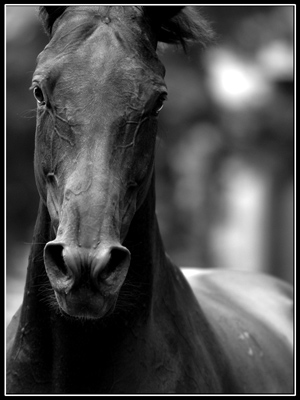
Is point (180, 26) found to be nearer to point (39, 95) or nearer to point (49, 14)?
point (49, 14)

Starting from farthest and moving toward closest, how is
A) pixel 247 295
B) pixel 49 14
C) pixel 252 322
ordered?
pixel 247 295 → pixel 252 322 → pixel 49 14

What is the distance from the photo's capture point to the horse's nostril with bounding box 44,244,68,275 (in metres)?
3.06

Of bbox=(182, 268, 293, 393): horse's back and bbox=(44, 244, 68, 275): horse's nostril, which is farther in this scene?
bbox=(182, 268, 293, 393): horse's back

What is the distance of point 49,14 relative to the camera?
3.94 meters

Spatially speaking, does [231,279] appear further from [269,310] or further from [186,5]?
[186,5]

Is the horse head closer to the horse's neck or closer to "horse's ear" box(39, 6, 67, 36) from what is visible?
"horse's ear" box(39, 6, 67, 36)

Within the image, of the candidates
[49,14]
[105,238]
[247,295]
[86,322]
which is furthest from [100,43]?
[247,295]

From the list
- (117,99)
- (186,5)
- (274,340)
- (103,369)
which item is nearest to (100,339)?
(103,369)

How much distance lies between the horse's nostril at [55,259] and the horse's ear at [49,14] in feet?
4.53

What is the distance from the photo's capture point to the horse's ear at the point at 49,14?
12.8 feet

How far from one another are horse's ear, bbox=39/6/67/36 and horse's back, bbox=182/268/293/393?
2011mm

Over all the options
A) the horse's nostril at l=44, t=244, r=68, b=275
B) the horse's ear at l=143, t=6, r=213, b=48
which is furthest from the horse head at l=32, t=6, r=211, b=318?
the horse's ear at l=143, t=6, r=213, b=48

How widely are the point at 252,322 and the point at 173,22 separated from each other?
268 centimetres

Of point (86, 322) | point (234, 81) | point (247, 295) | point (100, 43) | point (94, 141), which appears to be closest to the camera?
point (94, 141)
